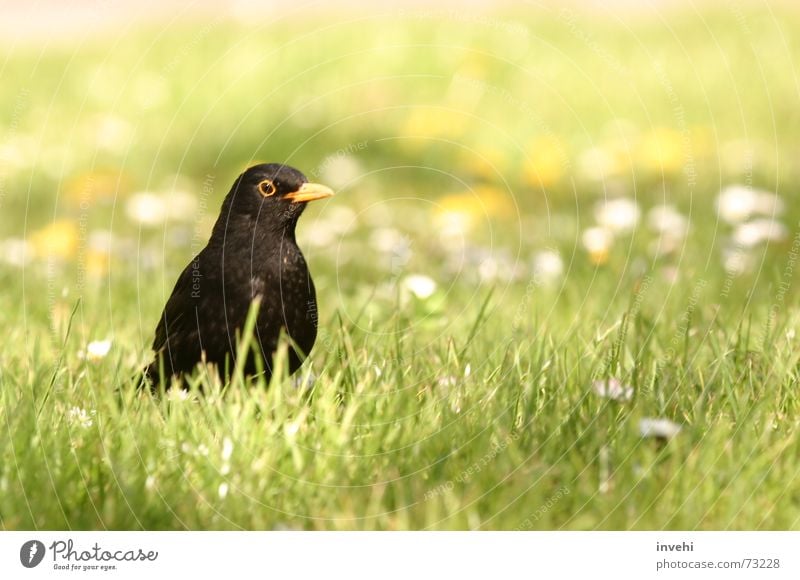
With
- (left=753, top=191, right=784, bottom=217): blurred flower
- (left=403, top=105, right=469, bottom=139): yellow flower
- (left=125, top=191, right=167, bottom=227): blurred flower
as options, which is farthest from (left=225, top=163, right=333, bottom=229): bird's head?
(left=403, top=105, right=469, bottom=139): yellow flower

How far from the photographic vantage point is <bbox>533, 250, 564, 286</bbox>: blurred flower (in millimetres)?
5363

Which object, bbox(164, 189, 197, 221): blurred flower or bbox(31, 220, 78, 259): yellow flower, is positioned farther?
bbox(164, 189, 197, 221): blurred flower

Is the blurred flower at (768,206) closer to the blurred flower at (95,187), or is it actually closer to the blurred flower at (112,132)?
the blurred flower at (95,187)

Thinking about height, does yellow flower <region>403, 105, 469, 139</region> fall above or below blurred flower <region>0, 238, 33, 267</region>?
above

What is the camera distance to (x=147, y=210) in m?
6.38

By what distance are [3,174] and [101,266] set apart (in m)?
1.81

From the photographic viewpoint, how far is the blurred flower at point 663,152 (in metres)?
6.98

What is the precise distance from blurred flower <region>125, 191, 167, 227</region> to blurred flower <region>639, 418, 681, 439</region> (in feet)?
13.1

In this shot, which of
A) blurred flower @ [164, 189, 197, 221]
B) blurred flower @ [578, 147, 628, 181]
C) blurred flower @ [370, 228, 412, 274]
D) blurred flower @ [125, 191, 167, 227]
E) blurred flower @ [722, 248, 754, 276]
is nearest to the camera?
blurred flower @ [722, 248, 754, 276]

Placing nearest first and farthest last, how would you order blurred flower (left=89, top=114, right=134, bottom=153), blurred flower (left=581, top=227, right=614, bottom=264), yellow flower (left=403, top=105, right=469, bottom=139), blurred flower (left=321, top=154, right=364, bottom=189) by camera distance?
blurred flower (left=581, top=227, right=614, bottom=264)
blurred flower (left=321, top=154, right=364, bottom=189)
yellow flower (left=403, top=105, right=469, bottom=139)
blurred flower (left=89, top=114, right=134, bottom=153)

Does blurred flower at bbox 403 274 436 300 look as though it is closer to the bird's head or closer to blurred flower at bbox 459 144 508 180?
the bird's head

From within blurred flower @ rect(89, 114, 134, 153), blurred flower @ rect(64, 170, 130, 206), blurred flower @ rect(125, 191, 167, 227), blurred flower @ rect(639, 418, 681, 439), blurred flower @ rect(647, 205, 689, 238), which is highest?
blurred flower @ rect(89, 114, 134, 153)
